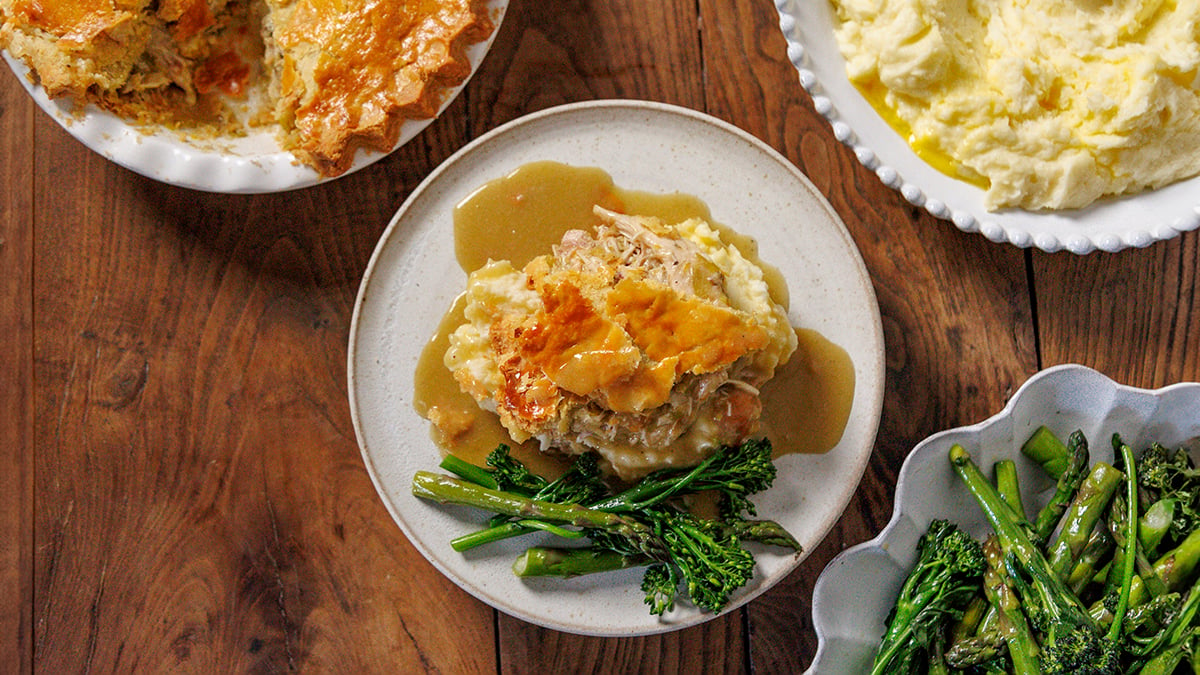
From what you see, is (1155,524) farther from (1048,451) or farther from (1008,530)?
(1008,530)

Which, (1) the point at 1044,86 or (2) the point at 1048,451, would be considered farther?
(2) the point at 1048,451

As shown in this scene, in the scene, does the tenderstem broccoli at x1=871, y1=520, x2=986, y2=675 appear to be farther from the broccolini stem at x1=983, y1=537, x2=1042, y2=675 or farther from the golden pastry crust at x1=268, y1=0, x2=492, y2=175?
the golden pastry crust at x1=268, y1=0, x2=492, y2=175

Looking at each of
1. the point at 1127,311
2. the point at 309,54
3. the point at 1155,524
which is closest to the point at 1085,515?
the point at 1155,524

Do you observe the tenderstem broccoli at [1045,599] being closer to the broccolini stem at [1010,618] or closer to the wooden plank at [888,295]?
the broccolini stem at [1010,618]

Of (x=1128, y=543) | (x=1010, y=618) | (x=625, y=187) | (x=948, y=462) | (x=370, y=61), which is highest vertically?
(x=370, y=61)

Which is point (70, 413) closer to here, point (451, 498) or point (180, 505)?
point (180, 505)

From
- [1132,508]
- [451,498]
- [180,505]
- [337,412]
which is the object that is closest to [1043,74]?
[1132,508]
